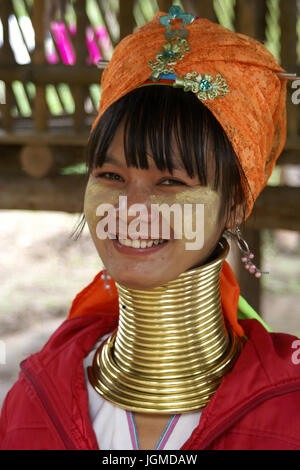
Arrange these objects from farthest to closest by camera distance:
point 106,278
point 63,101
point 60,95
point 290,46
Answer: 1. point 63,101
2. point 60,95
3. point 290,46
4. point 106,278

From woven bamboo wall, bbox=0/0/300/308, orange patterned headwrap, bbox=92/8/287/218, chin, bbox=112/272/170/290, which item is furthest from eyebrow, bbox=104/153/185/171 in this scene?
woven bamboo wall, bbox=0/0/300/308

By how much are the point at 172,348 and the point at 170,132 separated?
531 millimetres

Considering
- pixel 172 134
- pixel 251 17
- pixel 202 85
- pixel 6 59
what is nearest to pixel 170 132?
pixel 172 134

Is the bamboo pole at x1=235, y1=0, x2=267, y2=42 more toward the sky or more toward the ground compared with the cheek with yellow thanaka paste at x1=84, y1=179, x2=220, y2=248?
more toward the sky

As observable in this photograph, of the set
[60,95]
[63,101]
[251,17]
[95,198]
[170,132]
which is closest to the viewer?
[170,132]

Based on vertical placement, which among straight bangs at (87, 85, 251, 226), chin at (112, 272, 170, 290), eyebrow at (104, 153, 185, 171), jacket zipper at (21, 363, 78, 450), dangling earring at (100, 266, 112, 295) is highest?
straight bangs at (87, 85, 251, 226)

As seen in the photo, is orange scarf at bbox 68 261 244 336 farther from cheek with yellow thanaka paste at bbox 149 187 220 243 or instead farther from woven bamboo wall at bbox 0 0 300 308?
woven bamboo wall at bbox 0 0 300 308

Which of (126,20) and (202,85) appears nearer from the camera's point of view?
(202,85)

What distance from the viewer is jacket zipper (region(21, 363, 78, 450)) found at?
135 cm

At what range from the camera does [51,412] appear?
1402 mm

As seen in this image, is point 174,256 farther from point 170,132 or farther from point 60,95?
point 60,95

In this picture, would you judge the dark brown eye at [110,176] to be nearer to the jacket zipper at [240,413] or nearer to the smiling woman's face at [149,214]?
the smiling woman's face at [149,214]

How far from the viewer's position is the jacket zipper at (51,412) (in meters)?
1.35
